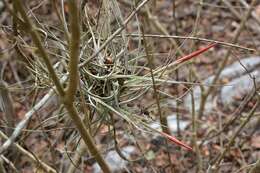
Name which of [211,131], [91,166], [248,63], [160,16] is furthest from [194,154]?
[160,16]

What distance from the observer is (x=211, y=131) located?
373 cm

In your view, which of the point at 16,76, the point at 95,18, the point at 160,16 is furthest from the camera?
the point at 160,16

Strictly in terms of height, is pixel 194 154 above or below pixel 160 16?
below

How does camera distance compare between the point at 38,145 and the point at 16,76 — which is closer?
the point at 38,145

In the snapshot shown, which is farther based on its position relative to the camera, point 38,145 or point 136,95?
point 38,145

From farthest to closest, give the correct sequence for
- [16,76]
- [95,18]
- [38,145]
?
[16,76]
[38,145]
[95,18]

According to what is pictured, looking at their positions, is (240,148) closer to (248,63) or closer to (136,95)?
(248,63)

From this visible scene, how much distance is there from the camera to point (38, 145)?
177 inches

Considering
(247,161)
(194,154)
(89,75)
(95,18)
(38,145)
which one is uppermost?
(95,18)

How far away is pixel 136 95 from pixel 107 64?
181 mm

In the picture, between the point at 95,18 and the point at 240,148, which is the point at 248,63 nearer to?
the point at 240,148

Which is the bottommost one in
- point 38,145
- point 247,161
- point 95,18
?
point 247,161

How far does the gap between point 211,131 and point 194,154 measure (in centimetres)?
20

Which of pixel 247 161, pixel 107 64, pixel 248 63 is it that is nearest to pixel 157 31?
pixel 248 63
